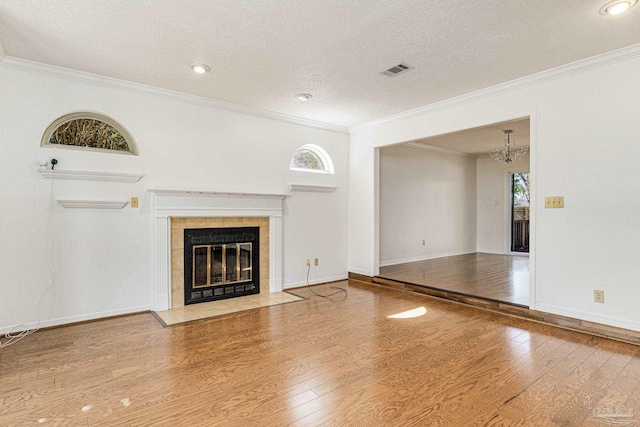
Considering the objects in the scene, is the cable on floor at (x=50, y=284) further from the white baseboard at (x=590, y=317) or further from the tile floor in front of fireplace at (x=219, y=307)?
the white baseboard at (x=590, y=317)

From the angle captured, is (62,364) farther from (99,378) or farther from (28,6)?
(28,6)

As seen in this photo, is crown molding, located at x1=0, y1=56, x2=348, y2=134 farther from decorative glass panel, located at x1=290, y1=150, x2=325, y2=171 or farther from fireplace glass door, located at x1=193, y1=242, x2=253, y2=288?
fireplace glass door, located at x1=193, y1=242, x2=253, y2=288

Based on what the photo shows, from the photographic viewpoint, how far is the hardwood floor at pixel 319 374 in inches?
77.2

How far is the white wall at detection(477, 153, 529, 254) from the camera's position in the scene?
8185 millimetres

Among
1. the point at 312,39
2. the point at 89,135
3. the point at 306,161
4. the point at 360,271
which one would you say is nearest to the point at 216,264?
the point at 89,135

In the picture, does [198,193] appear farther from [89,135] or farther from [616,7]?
[616,7]

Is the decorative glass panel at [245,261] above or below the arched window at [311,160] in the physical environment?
below

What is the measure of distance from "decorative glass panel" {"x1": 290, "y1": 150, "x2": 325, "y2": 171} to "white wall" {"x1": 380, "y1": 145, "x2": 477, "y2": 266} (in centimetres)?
152

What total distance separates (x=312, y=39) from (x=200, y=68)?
1.24m

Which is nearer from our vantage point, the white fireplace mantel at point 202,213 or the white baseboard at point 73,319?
the white baseboard at point 73,319

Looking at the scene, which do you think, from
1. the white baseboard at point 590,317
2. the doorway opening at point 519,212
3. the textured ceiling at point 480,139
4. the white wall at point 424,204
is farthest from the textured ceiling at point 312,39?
the doorway opening at point 519,212

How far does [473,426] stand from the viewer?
184cm

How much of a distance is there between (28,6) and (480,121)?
14.0 ft

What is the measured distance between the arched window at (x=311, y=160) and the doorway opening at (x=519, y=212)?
5.28 m
